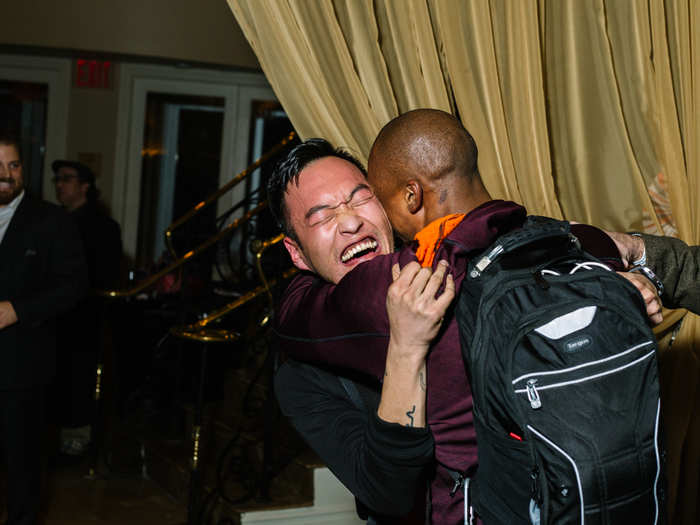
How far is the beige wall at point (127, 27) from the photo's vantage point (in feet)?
21.1

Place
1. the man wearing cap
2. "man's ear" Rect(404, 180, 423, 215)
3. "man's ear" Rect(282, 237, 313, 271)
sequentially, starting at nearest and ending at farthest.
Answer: "man's ear" Rect(404, 180, 423, 215) → "man's ear" Rect(282, 237, 313, 271) → the man wearing cap

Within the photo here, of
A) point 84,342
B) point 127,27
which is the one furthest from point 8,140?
point 127,27

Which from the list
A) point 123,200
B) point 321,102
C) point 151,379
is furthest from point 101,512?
point 123,200

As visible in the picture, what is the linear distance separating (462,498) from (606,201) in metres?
1.16

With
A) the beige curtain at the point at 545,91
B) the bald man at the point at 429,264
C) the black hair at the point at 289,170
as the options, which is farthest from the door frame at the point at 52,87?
the bald man at the point at 429,264

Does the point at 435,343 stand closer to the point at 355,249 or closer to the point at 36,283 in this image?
the point at 355,249

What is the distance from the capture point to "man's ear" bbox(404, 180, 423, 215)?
4.29ft

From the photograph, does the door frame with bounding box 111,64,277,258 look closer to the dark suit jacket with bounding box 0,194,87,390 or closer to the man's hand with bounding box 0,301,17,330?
the dark suit jacket with bounding box 0,194,87,390

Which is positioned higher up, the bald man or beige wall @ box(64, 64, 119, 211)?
beige wall @ box(64, 64, 119, 211)

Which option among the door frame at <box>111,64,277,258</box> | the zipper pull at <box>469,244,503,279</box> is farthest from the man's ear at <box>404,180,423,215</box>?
the door frame at <box>111,64,277,258</box>

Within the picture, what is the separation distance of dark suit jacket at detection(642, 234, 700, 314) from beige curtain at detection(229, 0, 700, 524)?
1.31 ft

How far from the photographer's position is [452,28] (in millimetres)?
1938

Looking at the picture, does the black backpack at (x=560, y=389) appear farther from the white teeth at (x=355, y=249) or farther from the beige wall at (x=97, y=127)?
the beige wall at (x=97, y=127)

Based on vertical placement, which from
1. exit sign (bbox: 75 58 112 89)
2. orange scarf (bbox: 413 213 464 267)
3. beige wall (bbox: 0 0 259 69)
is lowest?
orange scarf (bbox: 413 213 464 267)
